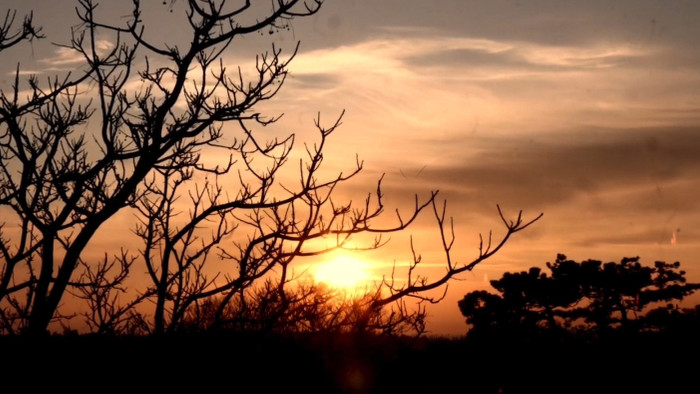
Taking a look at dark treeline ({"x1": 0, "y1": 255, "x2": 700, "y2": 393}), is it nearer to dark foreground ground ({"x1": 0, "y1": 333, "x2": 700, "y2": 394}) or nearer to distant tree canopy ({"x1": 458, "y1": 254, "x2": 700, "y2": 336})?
dark foreground ground ({"x1": 0, "y1": 333, "x2": 700, "y2": 394})

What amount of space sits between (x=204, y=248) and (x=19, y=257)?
402 centimetres

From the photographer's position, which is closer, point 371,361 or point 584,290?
point 371,361

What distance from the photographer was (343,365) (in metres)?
7.57

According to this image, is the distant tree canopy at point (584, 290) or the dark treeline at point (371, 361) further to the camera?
the distant tree canopy at point (584, 290)

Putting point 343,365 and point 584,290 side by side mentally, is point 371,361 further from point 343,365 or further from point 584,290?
point 584,290

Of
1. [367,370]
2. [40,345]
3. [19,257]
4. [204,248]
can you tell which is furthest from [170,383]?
[19,257]

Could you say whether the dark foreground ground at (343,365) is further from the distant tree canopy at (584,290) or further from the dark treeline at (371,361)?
the distant tree canopy at (584,290)

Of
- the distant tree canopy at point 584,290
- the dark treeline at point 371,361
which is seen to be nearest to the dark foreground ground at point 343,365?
the dark treeline at point 371,361

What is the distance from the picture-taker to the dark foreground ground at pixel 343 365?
7.32 m

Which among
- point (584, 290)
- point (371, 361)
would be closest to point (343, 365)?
point (371, 361)

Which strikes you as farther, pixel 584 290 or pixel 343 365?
pixel 584 290

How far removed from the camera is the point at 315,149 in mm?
9727

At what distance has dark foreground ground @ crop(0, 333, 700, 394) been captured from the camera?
732 cm

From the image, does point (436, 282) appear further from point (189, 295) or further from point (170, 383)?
point (189, 295)
